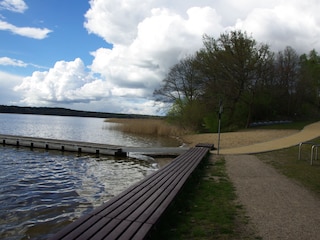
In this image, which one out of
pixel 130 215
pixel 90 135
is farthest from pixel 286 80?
pixel 130 215

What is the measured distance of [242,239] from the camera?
431 centimetres

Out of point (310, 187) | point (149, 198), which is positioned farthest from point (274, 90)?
point (149, 198)

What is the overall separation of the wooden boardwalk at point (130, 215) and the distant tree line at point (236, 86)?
24.5 meters

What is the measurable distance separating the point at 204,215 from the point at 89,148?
13.9 metres

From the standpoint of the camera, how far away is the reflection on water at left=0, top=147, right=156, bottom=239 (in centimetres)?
629

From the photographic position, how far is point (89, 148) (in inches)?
723

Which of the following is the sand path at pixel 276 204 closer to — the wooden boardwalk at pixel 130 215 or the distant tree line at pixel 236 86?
the wooden boardwalk at pixel 130 215

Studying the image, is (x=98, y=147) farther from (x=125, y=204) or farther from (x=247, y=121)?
(x=247, y=121)

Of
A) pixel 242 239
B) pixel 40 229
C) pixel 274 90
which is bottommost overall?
pixel 40 229

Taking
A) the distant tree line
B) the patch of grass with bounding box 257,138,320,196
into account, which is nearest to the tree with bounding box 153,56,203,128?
the distant tree line

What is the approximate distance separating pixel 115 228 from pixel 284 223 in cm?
269

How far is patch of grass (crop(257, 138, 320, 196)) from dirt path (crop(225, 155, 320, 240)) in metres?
0.36

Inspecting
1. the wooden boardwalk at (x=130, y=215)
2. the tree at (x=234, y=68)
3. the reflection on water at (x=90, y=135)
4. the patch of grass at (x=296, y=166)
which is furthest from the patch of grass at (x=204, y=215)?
the tree at (x=234, y=68)

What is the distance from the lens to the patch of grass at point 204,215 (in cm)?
454
